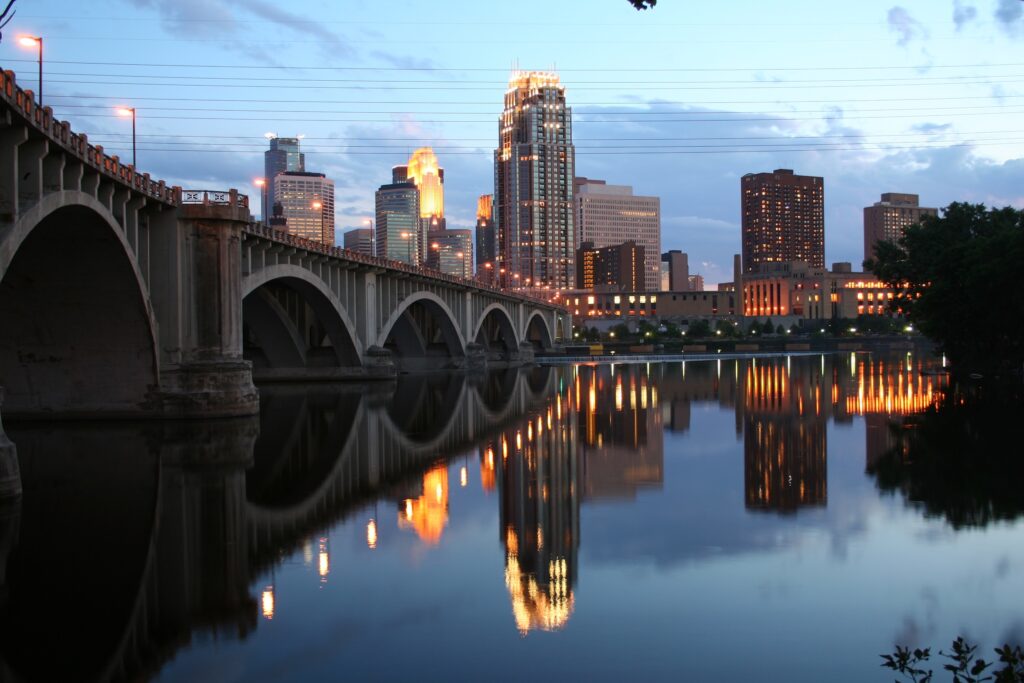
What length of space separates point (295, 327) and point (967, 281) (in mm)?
41114

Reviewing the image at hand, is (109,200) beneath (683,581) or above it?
above

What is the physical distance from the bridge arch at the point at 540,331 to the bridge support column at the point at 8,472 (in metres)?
107

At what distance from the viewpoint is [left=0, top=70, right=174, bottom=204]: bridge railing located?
75.5 ft

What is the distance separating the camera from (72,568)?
15148 millimetres

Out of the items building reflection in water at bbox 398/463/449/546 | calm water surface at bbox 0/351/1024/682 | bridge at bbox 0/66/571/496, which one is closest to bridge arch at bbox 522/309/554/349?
bridge at bbox 0/66/571/496

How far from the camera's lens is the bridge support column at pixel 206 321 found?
37281mm

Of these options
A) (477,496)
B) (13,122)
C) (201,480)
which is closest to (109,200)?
(13,122)

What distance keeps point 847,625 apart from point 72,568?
35.2 feet

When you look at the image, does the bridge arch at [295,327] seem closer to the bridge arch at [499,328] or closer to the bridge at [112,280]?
the bridge at [112,280]

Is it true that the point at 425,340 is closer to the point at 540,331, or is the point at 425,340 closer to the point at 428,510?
the point at 540,331

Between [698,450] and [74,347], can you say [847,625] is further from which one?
[74,347]

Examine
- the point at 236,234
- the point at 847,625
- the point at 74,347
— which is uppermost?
the point at 236,234

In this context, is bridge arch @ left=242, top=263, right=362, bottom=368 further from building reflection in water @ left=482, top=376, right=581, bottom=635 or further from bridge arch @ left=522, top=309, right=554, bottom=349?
bridge arch @ left=522, top=309, right=554, bottom=349

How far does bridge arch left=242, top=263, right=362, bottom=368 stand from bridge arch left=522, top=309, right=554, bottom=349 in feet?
209
